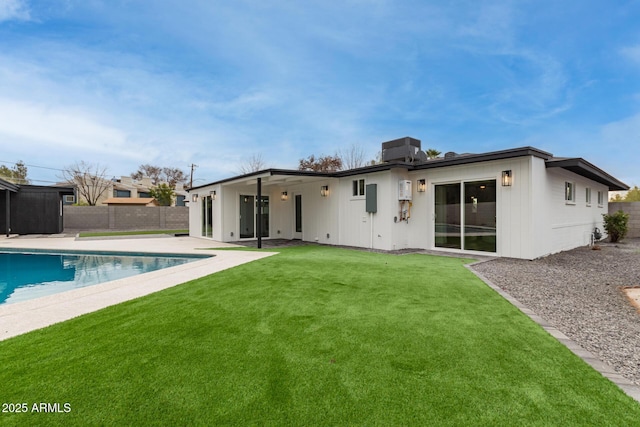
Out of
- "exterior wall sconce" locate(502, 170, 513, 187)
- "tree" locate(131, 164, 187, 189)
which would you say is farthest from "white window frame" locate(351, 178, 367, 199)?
"tree" locate(131, 164, 187, 189)

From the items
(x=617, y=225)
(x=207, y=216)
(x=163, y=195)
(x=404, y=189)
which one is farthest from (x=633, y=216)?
(x=163, y=195)

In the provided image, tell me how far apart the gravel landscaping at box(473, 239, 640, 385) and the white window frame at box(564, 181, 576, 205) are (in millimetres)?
2166

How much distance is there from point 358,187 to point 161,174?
38916 mm

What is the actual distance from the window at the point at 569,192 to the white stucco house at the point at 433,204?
32 mm

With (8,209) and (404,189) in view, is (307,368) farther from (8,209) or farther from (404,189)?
(8,209)

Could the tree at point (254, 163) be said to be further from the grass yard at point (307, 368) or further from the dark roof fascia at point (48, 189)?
the grass yard at point (307, 368)

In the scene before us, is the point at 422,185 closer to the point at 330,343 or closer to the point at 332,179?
the point at 332,179

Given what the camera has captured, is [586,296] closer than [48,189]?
Yes

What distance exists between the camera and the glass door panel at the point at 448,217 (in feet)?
27.8

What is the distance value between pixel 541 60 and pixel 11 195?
1039 inches

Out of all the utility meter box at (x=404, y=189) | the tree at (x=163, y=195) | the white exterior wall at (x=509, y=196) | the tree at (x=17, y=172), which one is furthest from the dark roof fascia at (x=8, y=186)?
the tree at (x=17, y=172)

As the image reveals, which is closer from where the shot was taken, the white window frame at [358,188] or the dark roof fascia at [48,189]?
the white window frame at [358,188]

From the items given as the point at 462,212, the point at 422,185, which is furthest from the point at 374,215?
the point at 462,212

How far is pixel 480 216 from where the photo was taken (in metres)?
8.03
